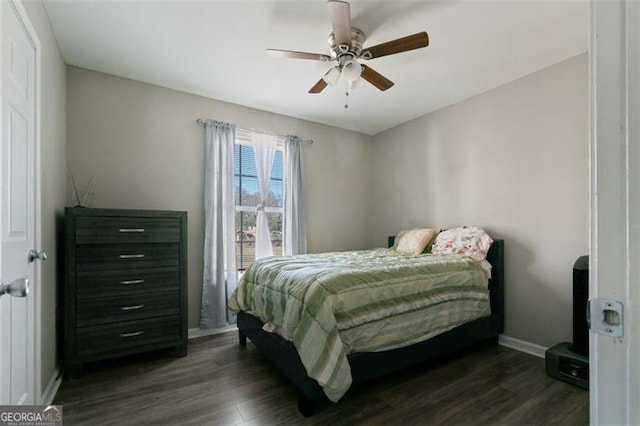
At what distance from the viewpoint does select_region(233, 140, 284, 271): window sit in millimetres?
3485

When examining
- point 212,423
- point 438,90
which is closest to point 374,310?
point 212,423

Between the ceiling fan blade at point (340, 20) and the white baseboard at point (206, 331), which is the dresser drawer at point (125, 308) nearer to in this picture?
the white baseboard at point (206, 331)

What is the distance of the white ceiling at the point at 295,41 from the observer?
1966 millimetres

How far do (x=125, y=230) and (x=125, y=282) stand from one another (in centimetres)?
41

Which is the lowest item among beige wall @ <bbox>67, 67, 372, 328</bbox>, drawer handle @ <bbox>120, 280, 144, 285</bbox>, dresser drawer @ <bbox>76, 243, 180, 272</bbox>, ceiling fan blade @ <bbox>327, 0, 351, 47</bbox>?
drawer handle @ <bbox>120, 280, 144, 285</bbox>

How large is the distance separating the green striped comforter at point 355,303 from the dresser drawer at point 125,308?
0.59 m

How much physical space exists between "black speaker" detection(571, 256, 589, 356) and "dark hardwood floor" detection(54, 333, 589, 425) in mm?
294

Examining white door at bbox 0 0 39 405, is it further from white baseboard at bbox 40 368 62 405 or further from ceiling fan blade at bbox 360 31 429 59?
ceiling fan blade at bbox 360 31 429 59

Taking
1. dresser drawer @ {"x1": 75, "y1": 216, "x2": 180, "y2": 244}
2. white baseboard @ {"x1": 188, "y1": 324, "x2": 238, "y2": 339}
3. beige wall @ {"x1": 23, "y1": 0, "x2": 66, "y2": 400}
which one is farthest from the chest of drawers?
white baseboard @ {"x1": 188, "y1": 324, "x2": 238, "y2": 339}

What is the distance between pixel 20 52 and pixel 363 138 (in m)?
3.75

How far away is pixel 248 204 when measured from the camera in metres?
3.53

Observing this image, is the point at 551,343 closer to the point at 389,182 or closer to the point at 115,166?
the point at 389,182

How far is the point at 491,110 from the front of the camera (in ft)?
10.0

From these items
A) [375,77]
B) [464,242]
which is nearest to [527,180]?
[464,242]
